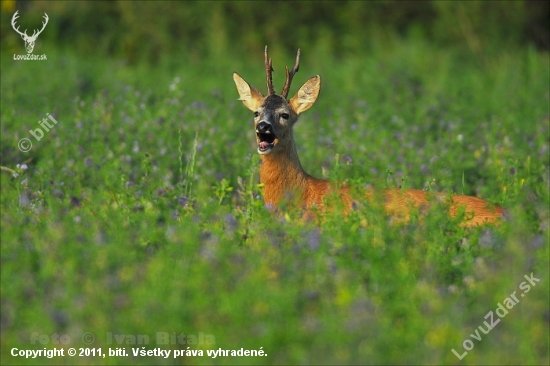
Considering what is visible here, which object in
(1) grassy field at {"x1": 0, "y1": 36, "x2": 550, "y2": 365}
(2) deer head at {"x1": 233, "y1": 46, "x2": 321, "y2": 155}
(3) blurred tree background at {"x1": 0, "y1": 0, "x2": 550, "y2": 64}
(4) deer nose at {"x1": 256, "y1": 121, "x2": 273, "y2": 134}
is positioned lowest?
(1) grassy field at {"x1": 0, "y1": 36, "x2": 550, "y2": 365}

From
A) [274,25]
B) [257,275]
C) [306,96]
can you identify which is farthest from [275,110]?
[274,25]

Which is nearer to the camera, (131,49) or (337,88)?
(337,88)

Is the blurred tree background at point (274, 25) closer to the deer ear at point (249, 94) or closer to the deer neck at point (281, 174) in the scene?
the deer ear at point (249, 94)

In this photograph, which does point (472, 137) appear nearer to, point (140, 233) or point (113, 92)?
point (113, 92)

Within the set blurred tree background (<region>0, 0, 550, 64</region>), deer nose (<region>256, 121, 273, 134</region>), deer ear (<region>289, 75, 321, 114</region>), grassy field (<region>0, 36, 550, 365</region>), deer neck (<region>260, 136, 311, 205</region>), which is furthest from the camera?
blurred tree background (<region>0, 0, 550, 64</region>)

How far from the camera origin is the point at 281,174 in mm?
6770

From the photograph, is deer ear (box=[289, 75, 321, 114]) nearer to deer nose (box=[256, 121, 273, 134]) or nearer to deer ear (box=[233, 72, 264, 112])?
deer ear (box=[233, 72, 264, 112])

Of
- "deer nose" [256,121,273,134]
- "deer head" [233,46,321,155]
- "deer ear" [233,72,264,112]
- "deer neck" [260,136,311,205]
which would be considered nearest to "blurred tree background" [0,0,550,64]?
"deer ear" [233,72,264,112]

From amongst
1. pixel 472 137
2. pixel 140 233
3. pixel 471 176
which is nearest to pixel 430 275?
pixel 140 233

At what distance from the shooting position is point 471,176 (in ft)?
26.5

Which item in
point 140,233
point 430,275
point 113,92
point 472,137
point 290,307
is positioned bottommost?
point 290,307

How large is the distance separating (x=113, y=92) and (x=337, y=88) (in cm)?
290

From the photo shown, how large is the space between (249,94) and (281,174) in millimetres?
722

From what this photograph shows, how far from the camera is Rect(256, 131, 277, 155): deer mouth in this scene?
21.7 feet
